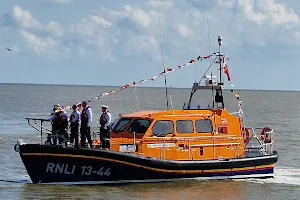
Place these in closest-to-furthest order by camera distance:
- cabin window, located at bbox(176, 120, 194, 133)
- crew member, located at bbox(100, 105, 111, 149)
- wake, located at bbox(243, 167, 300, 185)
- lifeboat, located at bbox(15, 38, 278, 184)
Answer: lifeboat, located at bbox(15, 38, 278, 184)
crew member, located at bbox(100, 105, 111, 149)
cabin window, located at bbox(176, 120, 194, 133)
wake, located at bbox(243, 167, 300, 185)

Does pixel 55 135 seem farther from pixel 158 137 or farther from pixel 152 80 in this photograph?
pixel 152 80

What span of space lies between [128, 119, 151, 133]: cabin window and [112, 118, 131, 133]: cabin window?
21 cm

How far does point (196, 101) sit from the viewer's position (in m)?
17.9

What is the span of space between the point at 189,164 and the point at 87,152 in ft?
9.59

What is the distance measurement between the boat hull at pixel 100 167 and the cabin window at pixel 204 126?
912 millimetres

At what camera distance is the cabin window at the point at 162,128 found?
1644cm

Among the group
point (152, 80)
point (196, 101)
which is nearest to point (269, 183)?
point (196, 101)

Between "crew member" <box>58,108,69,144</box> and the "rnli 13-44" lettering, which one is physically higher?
"crew member" <box>58,108,69,144</box>

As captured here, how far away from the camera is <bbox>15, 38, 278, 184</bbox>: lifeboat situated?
1552 cm

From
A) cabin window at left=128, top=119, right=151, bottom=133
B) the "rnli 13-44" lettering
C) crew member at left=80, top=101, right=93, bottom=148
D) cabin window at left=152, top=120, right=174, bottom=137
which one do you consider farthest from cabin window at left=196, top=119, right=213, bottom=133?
crew member at left=80, top=101, right=93, bottom=148

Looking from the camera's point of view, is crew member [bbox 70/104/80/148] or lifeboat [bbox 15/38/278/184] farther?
crew member [bbox 70/104/80/148]

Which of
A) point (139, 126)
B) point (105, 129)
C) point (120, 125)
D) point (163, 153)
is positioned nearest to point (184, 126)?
point (163, 153)

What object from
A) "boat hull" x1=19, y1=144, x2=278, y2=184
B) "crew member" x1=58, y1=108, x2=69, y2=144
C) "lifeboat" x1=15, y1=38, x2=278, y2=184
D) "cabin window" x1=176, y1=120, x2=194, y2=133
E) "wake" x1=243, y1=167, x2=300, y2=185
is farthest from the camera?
"wake" x1=243, y1=167, x2=300, y2=185

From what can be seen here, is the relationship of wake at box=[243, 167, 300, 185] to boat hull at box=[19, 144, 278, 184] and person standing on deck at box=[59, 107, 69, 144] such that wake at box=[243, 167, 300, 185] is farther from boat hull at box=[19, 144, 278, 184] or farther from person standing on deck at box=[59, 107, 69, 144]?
person standing on deck at box=[59, 107, 69, 144]
